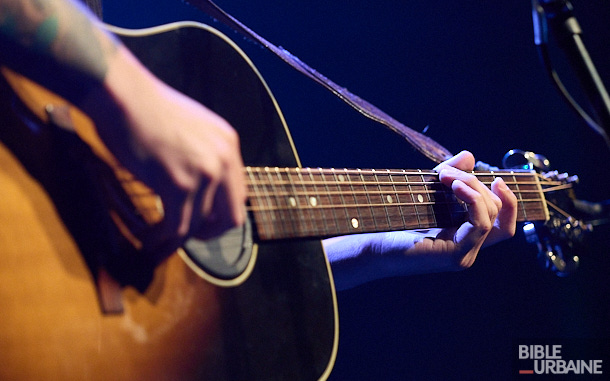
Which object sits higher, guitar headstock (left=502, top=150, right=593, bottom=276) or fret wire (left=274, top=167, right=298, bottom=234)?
guitar headstock (left=502, top=150, right=593, bottom=276)

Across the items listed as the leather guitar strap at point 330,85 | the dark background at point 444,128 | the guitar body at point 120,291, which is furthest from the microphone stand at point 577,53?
the dark background at point 444,128

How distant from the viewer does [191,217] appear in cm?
78

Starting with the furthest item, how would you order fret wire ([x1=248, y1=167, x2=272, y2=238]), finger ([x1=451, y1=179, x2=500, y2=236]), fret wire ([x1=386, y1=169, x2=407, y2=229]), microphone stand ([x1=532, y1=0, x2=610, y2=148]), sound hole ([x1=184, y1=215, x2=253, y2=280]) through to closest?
finger ([x1=451, y1=179, x2=500, y2=236]) → fret wire ([x1=386, y1=169, x2=407, y2=229]) → microphone stand ([x1=532, y1=0, x2=610, y2=148]) → fret wire ([x1=248, y1=167, x2=272, y2=238]) → sound hole ([x1=184, y1=215, x2=253, y2=280])

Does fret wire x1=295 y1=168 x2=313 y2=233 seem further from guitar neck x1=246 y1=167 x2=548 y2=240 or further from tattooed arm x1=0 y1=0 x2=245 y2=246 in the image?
tattooed arm x1=0 y1=0 x2=245 y2=246

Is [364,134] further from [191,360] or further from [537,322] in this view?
[191,360]

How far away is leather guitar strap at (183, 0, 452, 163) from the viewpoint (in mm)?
1506

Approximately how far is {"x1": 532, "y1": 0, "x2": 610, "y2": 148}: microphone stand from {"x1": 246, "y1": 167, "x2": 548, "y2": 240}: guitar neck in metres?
0.50

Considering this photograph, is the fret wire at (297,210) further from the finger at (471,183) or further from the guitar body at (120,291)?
the finger at (471,183)

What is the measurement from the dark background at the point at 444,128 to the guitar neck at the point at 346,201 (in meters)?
0.91

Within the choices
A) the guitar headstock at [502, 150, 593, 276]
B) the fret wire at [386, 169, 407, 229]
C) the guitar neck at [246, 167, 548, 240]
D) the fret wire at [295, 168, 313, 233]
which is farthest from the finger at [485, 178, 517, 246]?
the fret wire at [295, 168, 313, 233]

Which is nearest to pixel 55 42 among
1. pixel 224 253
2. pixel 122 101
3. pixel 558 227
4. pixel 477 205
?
pixel 122 101

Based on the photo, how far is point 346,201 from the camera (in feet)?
4.33

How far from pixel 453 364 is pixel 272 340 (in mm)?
1696

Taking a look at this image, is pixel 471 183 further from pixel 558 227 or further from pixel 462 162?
pixel 558 227
